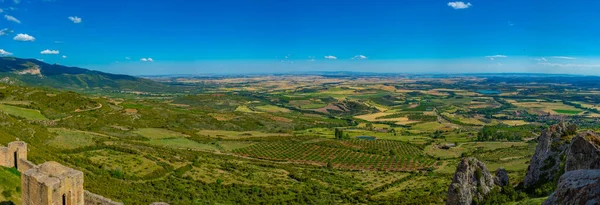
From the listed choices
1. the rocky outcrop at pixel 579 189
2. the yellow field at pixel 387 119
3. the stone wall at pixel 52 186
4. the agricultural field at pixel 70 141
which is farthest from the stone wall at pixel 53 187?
the yellow field at pixel 387 119

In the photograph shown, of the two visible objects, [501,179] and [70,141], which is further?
[70,141]

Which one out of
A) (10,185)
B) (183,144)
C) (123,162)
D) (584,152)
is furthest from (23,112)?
(584,152)

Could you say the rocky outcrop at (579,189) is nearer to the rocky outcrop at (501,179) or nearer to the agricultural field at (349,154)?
the rocky outcrop at (501,179)

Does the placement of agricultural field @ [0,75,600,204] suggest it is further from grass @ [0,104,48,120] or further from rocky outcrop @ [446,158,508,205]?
rocky outcrop @ [446,158,508,205]

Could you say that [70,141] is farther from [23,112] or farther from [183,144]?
[23,112]

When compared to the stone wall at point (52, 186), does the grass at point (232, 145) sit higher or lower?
lower

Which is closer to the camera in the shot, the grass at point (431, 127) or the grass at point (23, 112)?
the grass at point (23, 112)
